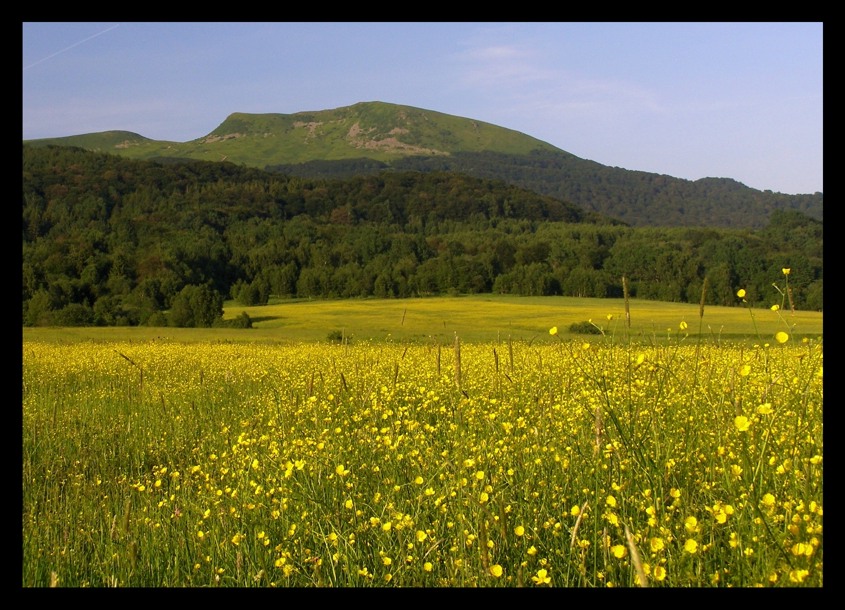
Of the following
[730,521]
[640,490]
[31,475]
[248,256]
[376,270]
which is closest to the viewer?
[730,521]

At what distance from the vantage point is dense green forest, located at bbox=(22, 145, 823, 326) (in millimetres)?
25328

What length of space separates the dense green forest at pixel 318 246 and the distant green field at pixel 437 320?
44.4 inches

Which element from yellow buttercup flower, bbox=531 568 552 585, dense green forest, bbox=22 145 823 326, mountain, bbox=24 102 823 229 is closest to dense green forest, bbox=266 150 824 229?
mountain, bbox=24 102 823 229

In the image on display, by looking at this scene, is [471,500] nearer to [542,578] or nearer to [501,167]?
[542,578]

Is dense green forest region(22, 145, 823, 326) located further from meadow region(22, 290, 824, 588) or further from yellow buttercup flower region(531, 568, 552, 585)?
yellow buttercup flower region(531, 568, 552, 585)

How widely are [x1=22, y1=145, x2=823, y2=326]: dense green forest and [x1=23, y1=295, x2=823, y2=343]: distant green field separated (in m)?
1.13

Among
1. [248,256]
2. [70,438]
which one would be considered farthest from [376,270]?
[70,438]

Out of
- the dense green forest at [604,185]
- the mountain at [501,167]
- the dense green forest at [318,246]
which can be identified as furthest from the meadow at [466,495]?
the mountain at [501,167]

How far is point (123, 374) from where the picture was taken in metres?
10.9

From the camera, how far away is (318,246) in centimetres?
5722

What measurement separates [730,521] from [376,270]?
137 ft

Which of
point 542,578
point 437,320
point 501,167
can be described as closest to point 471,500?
point 542,578

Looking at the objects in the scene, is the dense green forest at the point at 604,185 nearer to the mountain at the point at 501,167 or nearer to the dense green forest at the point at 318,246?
the mountain at the point at 501,167
